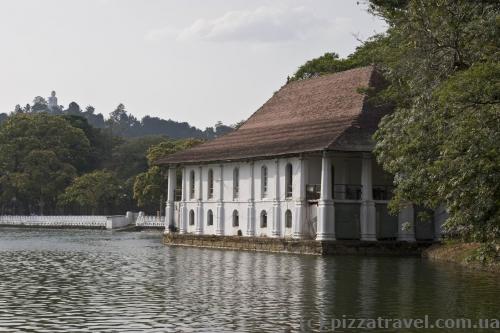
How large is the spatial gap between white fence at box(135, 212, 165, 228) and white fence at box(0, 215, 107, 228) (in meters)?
5.99

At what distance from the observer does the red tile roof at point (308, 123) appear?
5519 centimetres

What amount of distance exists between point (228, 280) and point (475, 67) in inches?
436

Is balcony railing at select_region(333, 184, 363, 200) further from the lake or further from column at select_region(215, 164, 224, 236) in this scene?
the lake

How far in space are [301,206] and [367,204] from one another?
4.00 meters

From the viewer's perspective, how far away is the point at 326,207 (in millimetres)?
54875

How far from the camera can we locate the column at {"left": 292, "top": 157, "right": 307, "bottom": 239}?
56844mm

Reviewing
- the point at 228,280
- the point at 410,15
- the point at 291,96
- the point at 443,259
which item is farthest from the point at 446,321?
the point at 291,96

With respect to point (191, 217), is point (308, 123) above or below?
above

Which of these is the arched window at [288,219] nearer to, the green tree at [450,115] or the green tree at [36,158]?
the green tree at [450,115]

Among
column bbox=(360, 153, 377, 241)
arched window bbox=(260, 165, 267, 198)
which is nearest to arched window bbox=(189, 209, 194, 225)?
arched window bbox=(260, 165, 267, 198)

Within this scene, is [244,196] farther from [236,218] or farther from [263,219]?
[263,219]

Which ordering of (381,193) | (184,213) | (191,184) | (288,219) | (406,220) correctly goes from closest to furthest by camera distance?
1. (406,220)
2. (381,193)
3. (288,219)
4. (184,213)
5. (191,184)

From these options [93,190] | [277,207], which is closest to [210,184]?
[277,207]

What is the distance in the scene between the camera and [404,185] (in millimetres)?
35125
